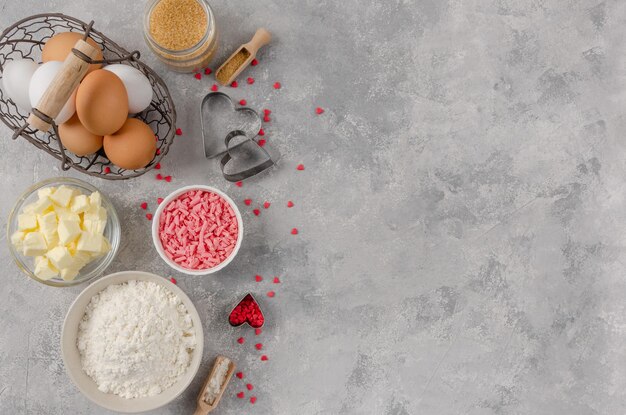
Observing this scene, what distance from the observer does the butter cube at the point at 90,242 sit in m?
1.97

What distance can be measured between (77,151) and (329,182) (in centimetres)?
95

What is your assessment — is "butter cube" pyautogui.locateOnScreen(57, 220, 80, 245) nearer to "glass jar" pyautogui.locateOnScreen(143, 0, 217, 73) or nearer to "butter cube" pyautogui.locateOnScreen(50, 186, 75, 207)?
"butter cube" pyautogui.locateOnScreen(50, 186, 75, 207)

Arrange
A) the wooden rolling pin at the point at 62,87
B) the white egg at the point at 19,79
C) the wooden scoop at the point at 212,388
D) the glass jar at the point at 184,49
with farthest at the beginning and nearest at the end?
the wooden scoop at the point at 212,388
the glass jar at the point at 184,49
the white egg at the point at 19,79
the wooden rolling pin at the point at 62,87

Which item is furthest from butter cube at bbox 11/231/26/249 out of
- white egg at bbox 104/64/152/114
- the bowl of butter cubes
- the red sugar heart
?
the red sugar heart

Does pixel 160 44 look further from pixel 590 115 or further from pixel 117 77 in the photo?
pixel 590 115

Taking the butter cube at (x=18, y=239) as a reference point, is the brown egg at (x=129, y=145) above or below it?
above

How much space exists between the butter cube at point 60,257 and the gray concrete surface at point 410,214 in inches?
11.4

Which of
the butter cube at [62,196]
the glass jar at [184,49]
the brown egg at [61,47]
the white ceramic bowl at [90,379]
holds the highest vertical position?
the glass jar at [184,49]

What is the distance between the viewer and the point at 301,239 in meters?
2.29

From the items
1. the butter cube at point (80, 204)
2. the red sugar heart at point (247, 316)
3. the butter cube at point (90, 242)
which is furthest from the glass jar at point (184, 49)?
the red sugar heart at point (247, 316)

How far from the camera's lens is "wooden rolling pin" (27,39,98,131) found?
175cm

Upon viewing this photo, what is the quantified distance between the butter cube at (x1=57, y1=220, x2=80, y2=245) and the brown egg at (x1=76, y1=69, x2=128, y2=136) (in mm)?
334

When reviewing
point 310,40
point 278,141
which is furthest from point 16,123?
point 310,40

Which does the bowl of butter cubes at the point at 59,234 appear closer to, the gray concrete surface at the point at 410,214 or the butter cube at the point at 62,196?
the butter cube at the point at 62,196
